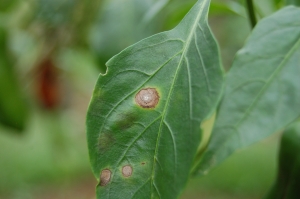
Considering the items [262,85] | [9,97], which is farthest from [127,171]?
[9,97]

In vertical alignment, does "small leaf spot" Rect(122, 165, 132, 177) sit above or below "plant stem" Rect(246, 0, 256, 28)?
below

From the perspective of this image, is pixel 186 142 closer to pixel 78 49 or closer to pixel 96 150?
pixel 96 150

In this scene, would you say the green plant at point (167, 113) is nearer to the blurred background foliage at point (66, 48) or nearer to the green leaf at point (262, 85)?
the green leaf at point (262, 85)

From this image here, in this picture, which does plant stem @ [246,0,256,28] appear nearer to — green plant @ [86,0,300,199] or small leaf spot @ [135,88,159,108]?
green plant @ [86,0,300,199]

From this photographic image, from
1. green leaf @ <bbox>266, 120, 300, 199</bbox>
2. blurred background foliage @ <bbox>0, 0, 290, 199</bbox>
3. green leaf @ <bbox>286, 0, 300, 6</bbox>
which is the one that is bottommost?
green leaf @ <bbox>266, 120, 300, 199</bbox>

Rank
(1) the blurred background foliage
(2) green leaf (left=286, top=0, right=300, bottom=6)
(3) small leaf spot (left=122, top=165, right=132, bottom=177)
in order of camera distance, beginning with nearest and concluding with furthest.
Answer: (3) small leaf spot (left=122, top=165, right=132, bottom=177), (2) green leaf (left=286, top=0, right=300, bottom=6), (1) the blurred background foliage

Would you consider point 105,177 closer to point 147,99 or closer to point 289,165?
point 147,99

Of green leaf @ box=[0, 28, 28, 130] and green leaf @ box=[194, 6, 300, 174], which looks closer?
green leaf @ box=[194, 6, 300, 174]

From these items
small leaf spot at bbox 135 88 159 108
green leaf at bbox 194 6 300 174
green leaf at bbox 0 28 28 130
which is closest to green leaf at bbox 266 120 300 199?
green leaf at bbox 194 6 300 174
